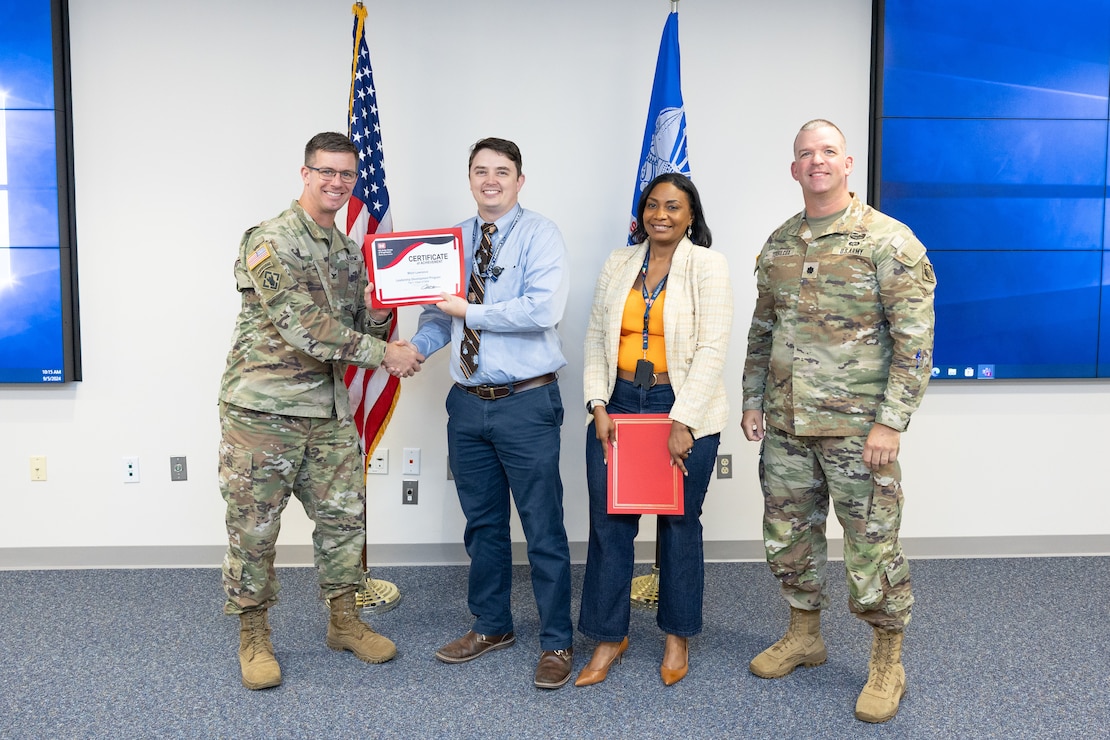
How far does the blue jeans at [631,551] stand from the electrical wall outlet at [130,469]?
2.16 m

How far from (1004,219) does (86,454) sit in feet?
13.7

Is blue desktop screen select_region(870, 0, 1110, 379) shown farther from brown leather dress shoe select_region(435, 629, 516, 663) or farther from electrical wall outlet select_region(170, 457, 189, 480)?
electrical wall outlet select_region(170, 457, 189, 480)

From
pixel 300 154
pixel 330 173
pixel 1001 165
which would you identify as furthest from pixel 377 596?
pixel 1001 165

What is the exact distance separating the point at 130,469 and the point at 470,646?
6.08 ft

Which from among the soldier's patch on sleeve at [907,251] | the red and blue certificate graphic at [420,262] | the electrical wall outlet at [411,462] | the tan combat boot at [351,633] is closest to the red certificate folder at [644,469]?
the red and blue certificate graphic at [420,262]

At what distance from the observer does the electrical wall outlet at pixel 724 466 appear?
347 cm

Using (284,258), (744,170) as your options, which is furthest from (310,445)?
(744,170)

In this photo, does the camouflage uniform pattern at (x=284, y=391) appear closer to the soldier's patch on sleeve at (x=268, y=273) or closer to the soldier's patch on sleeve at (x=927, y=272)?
the soldier's patch on sleeve at (x=268, y=273)

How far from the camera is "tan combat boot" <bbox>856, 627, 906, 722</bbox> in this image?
2191mm

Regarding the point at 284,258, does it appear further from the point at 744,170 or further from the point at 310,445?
the point at 744,170

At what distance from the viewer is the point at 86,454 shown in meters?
3.35

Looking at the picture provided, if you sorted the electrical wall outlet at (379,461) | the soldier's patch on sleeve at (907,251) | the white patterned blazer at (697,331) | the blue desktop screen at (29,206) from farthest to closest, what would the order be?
the electrical wall outlet at (379,461), the blue desktop screen at (29,206), the white patterned blazer at (697,331), the soldier's patch on sleeve at (907,251)

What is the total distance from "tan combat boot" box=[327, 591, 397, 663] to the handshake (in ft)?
2.56

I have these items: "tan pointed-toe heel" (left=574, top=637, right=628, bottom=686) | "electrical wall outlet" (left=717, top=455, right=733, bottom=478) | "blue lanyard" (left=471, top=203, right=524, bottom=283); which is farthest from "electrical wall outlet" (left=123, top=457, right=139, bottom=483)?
"electrical wall outlet" (left=717, top=455, right=733, bottom=478)
